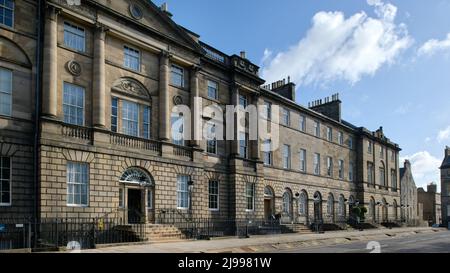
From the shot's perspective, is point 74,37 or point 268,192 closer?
point 74,37

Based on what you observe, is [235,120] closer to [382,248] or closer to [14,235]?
[382,248]

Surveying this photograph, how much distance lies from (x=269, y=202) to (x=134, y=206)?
15.7 m

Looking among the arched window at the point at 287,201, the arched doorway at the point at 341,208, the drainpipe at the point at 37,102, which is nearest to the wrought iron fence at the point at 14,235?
the drainpipe at the point at 37,102

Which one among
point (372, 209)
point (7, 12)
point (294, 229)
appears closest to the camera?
point (7, 12)

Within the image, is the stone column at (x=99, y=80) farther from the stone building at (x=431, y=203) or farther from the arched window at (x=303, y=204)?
the stone building at (x=431, y=203)

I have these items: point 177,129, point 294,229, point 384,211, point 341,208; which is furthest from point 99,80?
point 384,211

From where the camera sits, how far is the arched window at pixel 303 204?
4216 centimetres

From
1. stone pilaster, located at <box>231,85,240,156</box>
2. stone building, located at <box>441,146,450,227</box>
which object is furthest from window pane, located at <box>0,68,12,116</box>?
stone building, located at <box>441,146,450,227</box>

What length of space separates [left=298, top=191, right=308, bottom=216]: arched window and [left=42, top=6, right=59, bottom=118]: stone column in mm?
27031

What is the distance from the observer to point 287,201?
40.2 m

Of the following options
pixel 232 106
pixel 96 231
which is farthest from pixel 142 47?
pixel 96 231

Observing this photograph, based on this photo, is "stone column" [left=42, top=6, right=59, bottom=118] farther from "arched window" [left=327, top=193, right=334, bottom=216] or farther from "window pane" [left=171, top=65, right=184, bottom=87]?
"arched window" [left=327, top=193, right=334, bottom=216]

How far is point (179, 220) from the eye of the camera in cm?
2705
